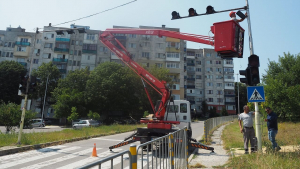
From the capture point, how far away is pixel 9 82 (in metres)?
48.0

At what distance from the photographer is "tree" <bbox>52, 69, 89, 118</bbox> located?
37875 millimetres

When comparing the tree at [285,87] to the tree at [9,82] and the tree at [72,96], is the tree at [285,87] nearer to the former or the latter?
the tree at [72,96]

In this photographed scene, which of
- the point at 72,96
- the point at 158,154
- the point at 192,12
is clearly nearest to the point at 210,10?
the point at 192,12

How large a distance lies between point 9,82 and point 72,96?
19974 millimetres

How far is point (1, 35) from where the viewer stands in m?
55.8

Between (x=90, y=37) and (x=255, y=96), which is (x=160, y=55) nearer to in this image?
(x=90, y=37)

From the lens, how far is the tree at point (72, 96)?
3788 cm

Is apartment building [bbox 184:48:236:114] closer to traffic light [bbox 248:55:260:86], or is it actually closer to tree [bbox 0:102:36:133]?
tree [bbox 0:102:36:133]

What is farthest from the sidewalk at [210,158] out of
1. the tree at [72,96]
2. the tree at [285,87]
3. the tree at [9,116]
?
the tree at [72,96]

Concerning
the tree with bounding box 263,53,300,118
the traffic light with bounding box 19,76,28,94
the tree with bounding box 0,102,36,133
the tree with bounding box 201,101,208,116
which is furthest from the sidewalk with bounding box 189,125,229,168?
the tree with bounding box 201,101,208,116

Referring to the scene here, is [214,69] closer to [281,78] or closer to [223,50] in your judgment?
[281,78]

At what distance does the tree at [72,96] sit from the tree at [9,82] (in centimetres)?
1107

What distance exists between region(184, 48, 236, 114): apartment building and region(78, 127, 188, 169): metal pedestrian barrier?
61944mm

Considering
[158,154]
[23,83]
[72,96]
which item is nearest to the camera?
[158,154]
